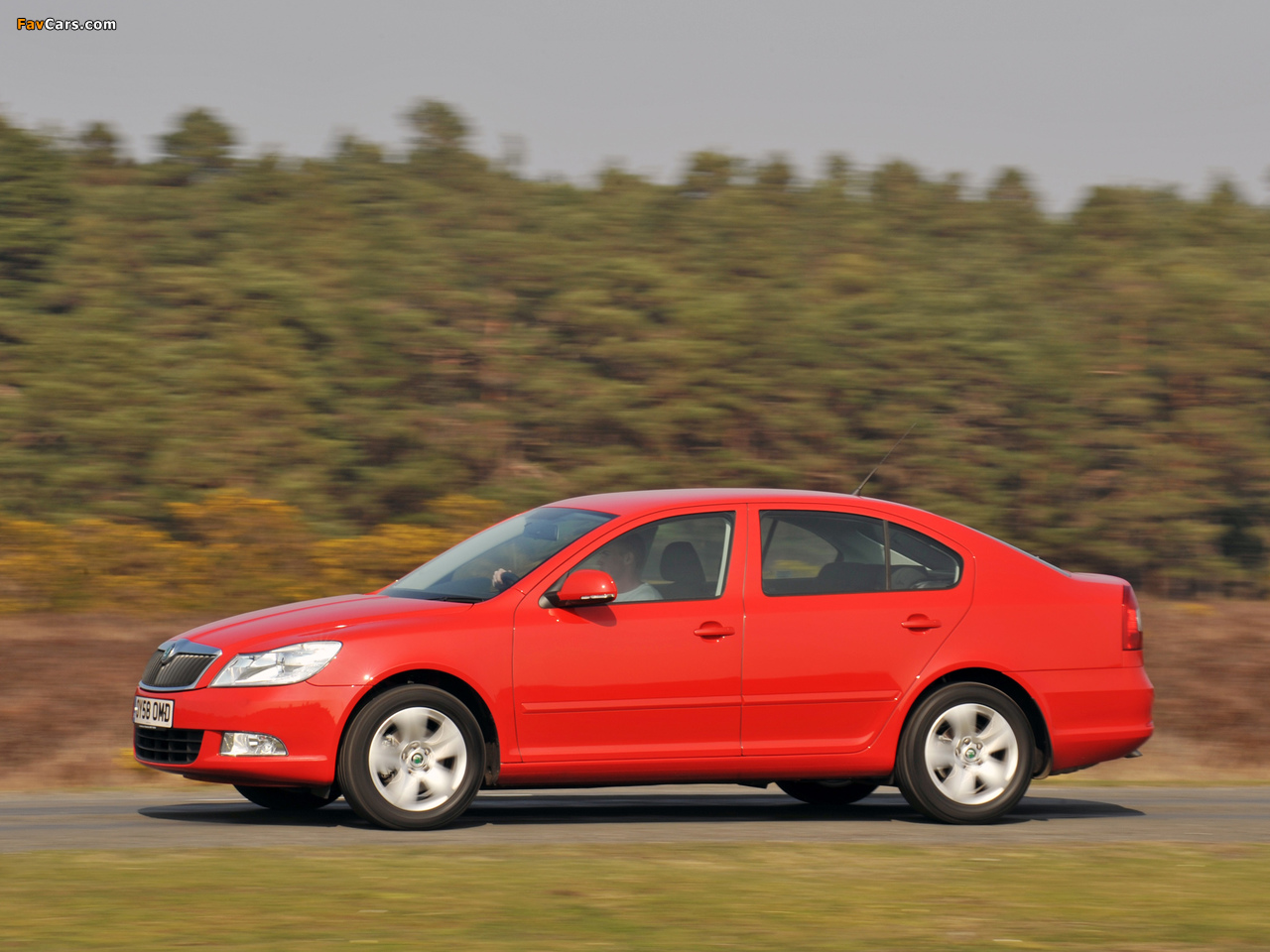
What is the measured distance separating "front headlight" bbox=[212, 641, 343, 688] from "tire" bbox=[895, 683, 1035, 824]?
2.98m

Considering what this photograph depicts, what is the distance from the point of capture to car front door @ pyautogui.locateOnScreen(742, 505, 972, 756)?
8633 millimetres

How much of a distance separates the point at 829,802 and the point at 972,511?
765 inches

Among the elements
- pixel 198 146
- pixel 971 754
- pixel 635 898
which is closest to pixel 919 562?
pixel 971 754

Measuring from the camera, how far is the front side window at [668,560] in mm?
8609

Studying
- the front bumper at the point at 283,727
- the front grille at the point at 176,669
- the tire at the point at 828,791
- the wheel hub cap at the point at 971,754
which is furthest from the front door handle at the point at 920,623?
the front grille at the point at 176,669

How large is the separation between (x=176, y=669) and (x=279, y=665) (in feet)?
2.10

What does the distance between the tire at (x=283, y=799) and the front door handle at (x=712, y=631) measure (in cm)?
221

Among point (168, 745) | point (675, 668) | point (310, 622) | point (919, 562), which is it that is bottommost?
point (168, 745)

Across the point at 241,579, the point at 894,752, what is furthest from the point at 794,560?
the point at 241,579

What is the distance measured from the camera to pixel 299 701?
8016 mm

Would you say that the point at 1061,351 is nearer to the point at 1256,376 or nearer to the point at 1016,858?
the point at 1256,376

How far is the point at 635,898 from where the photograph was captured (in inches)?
262

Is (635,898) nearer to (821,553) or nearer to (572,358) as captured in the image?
(821,553)

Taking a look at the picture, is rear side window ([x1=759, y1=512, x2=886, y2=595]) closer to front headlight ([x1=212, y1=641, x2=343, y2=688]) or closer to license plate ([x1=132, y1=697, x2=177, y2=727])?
front headlight ([x1=212, y1=641, x2=343, y2=688])
